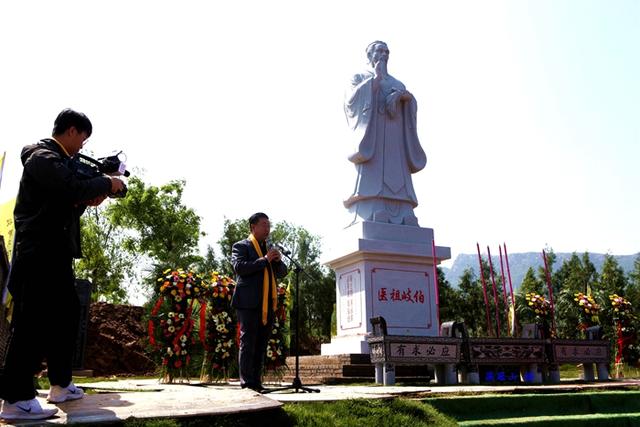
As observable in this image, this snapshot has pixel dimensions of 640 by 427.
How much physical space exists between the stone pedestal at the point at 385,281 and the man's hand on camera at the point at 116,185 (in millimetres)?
7044

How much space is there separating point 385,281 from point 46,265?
25.8 feet

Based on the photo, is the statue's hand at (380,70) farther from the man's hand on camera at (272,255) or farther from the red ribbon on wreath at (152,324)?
the man's hand on camera at (272,255)

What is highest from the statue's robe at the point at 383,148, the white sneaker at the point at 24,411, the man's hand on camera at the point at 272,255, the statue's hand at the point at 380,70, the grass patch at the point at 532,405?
the statue's hand at the point at 380,70

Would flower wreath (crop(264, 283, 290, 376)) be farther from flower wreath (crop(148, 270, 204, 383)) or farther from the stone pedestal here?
the stone pedestal

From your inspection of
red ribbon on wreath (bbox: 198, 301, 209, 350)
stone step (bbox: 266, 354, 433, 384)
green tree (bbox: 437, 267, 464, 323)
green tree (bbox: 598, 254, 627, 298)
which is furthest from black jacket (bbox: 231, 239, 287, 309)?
green tree (bbox: 598, 254, 627, 298)

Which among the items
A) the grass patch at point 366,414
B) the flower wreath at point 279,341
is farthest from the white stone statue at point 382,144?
the grass patch at point 366,414

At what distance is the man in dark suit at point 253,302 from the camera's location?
191 inches

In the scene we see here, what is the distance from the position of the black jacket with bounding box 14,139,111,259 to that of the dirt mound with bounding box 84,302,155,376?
11.3 metres

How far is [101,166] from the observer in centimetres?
333

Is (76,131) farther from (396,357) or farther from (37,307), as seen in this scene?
(396,357)

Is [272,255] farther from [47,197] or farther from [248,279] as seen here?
[47,197]

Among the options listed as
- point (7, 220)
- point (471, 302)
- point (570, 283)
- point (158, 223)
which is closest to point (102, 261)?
point (158, 223)

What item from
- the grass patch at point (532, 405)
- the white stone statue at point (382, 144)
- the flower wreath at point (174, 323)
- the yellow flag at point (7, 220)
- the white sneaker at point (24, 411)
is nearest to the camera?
the white sneaker at point (24, 411)

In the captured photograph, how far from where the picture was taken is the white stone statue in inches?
440
